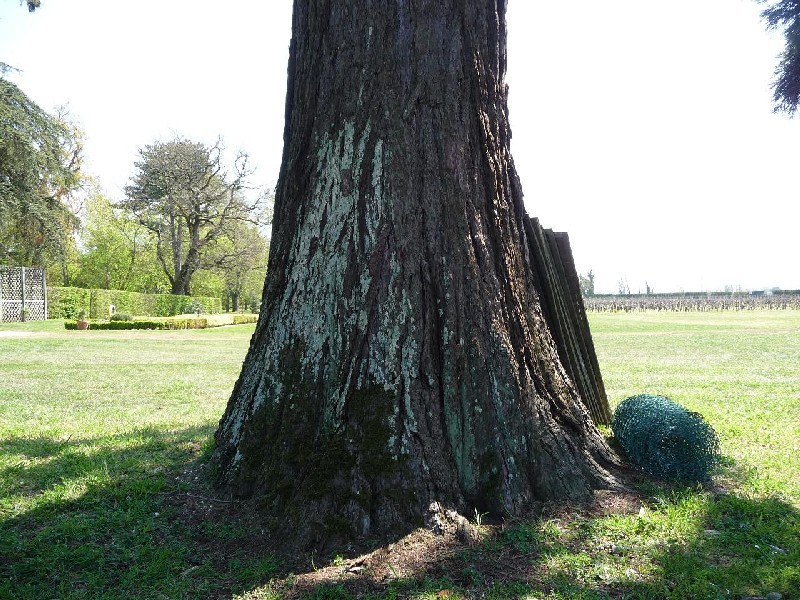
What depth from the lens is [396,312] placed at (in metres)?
3.11

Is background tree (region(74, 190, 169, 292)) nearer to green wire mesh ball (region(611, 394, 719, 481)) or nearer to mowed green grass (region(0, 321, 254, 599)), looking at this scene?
mowed green grass (region(0, 321, 254, 599))

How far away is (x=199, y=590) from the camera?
264 centimetres

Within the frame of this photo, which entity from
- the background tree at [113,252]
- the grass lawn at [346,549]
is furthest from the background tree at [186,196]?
the grass lawn at [346,549]

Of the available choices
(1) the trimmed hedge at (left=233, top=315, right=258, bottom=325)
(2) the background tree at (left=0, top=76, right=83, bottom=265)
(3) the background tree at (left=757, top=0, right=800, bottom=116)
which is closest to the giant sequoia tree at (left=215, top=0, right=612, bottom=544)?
(3) the background tree at (left=757, top=0, right=800, bottom=116)

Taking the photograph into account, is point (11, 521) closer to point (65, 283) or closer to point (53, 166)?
point (53, 166)

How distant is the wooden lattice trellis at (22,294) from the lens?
1134 inches

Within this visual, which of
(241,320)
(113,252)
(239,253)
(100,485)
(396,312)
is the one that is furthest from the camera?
(113,252)

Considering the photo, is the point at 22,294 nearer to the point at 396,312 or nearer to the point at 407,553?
the point at 396,312

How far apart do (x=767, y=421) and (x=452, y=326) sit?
439cm

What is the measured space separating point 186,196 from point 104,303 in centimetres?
975

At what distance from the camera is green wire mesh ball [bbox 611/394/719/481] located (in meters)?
3.69

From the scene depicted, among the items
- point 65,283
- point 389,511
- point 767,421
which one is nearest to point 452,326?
point 389,511

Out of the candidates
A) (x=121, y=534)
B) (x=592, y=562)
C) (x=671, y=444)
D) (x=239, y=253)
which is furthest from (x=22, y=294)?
(x=592, y=562)

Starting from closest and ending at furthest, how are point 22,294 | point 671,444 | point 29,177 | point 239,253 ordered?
point 671,444 → point 29,177 → point 22,294 → point 239,253
